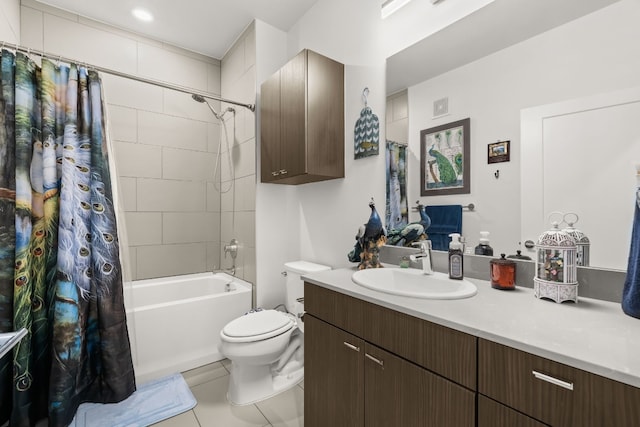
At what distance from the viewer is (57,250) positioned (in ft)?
5.34

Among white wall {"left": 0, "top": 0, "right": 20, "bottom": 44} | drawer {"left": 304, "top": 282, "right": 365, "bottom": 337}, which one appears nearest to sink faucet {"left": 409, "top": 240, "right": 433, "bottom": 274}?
drawer {"left": 304, "top": 282, "right": 365, "bottom": 337}

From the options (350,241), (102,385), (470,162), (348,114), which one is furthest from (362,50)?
(102,385)

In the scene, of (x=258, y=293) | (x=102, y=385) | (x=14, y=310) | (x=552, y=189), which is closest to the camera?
(x=552, y=189)

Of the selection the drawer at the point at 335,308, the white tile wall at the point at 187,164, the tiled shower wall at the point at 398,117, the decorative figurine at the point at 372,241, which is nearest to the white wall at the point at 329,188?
the tiled shower wall at the point at 398,117

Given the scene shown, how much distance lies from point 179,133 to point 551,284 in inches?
117

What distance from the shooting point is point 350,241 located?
1962mm

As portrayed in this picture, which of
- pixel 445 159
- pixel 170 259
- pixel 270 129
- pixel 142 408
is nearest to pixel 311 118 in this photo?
pixel 270 129

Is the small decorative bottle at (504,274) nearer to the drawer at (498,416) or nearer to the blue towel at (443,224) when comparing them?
the blue towel at (443,224)

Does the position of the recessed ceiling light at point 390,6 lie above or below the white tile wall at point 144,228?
above

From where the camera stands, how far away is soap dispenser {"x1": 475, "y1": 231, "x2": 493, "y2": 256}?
127cm

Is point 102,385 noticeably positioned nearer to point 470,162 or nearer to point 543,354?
point 543,354

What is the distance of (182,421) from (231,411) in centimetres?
26

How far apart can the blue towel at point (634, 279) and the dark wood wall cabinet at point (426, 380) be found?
395 millimetres

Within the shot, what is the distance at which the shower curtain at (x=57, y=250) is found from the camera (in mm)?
1504
